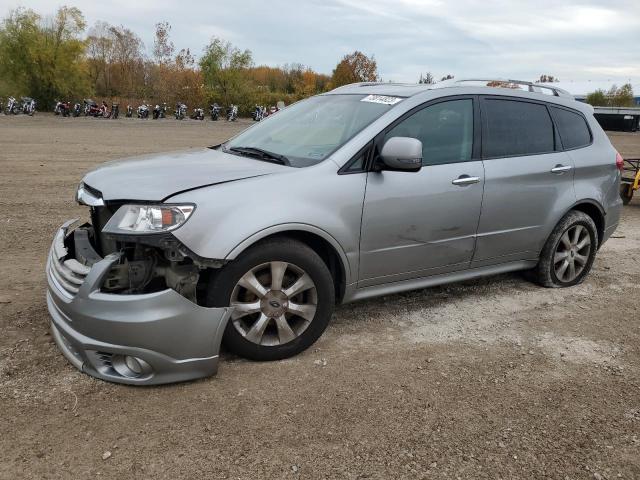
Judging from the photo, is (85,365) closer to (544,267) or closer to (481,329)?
(481,329)

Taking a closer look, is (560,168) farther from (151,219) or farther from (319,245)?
(151,219)

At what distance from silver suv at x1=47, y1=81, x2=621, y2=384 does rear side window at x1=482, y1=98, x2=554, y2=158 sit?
0.05ft

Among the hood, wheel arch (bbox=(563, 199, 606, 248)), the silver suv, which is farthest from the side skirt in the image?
the hood

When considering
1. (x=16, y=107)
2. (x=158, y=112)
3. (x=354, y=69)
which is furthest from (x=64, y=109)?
(x=354, y=69)

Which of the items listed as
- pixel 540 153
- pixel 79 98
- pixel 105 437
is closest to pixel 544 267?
pixel 540 153

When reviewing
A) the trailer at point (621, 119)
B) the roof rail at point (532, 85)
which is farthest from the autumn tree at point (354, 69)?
the roof rail at point (532, 85)

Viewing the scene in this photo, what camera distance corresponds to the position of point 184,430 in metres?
2.86

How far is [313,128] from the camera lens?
4273mm

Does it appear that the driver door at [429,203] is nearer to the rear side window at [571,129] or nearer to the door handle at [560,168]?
the door handle at [560,168]

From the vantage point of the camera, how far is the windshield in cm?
392

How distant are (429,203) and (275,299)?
4.37ft

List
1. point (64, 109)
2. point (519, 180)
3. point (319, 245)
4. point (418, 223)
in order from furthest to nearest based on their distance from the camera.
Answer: point (64, 109), point (519, 180), point (418, 223), point (319, 245)

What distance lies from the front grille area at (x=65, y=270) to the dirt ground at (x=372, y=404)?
50cm

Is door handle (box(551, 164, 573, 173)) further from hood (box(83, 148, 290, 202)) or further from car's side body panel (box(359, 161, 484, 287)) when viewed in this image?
hood (box(83, 148, 290, 202))
